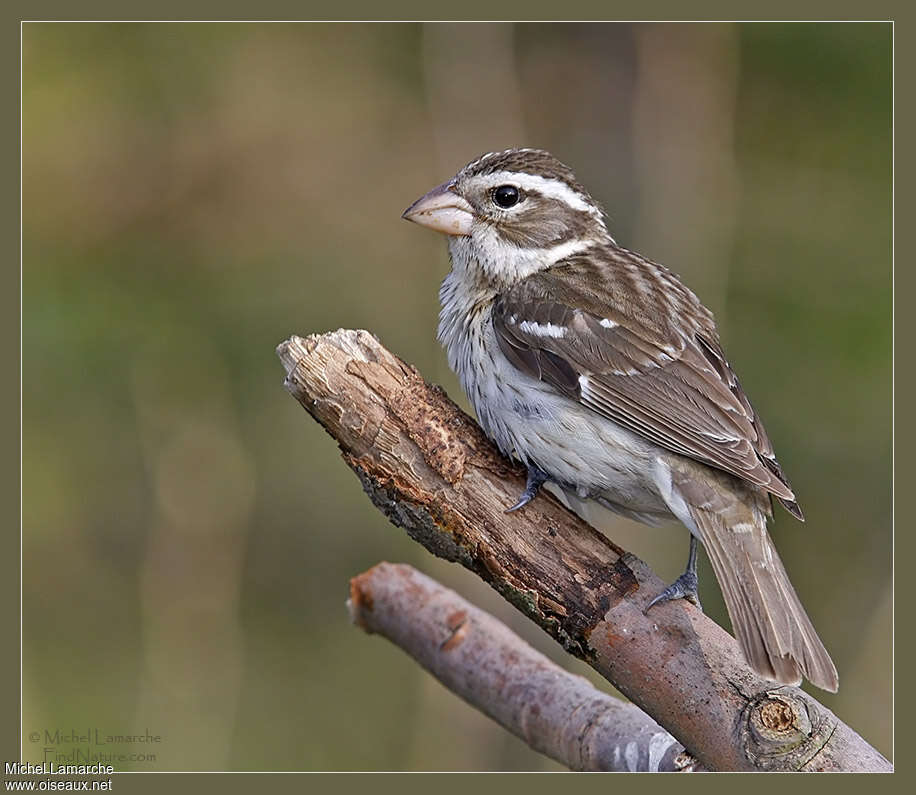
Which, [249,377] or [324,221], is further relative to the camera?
[324,221]

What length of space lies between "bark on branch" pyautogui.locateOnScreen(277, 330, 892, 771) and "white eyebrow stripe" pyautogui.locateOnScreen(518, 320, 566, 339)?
59 centimetres

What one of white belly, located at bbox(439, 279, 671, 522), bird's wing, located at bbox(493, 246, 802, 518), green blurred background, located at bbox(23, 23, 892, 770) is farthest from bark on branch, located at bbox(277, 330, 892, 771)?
green blurred background, located at bbox(23, 23, 892, 770)

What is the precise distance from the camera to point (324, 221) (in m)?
9.13

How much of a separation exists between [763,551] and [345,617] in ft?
14.3

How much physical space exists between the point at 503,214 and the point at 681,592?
2.01m

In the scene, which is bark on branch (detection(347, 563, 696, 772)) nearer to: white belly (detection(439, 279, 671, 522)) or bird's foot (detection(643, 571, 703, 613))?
bird's foot (detection(643, 571, 703, 613))

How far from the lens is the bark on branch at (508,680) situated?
4.61 meters

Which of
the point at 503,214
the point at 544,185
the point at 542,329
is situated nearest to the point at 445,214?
the point at 503,214

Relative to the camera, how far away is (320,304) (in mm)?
8664

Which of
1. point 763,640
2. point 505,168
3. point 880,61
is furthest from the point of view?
point 880,61

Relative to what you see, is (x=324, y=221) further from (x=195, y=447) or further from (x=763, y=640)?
(x=763, y=640)

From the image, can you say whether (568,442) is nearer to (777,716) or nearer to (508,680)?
(508,680)

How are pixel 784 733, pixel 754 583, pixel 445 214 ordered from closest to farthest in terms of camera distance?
pixel 784 733 → pixel 754 583 → pixel 445 214

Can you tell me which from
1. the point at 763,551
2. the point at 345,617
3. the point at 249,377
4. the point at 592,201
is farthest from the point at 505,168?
the point at 345,617
